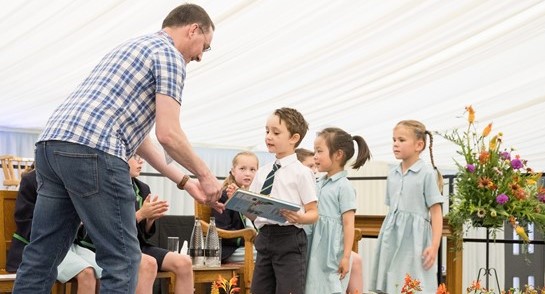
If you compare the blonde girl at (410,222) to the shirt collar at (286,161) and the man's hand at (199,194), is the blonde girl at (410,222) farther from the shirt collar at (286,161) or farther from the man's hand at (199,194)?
the man's hand at (199,194)

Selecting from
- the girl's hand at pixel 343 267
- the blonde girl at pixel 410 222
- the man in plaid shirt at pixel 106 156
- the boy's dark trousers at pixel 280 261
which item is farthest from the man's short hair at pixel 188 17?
the blonde girl at pixel 410 222

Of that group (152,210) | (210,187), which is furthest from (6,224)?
(210,187)

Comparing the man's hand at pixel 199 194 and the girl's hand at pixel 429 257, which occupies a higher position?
the man's hand at pixel 199 194

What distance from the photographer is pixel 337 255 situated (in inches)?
156

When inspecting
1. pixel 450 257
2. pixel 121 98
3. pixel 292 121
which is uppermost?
pixel 292 121

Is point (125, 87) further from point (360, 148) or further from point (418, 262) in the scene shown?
point (418, 262)

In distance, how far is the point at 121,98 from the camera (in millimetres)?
2514

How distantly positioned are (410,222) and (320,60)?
363 centimetres

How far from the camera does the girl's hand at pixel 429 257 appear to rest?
13.8 feet

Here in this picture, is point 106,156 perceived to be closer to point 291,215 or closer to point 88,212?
point 88,212

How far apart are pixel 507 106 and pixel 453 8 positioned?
10.8 ft

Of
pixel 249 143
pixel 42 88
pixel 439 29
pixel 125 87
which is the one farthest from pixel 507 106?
pixel 125 87

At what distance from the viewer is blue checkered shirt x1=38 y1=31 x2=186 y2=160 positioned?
2.45 m

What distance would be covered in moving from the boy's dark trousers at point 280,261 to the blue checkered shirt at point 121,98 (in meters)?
1.18
